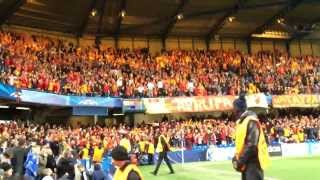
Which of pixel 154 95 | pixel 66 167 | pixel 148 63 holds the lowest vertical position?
pixel 66 167

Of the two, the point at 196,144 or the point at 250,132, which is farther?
the point at 196,144

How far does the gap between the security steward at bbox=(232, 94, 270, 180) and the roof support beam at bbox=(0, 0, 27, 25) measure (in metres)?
25.4

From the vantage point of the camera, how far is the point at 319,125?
36.2 meters

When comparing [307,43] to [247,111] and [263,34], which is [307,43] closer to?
[263,34]

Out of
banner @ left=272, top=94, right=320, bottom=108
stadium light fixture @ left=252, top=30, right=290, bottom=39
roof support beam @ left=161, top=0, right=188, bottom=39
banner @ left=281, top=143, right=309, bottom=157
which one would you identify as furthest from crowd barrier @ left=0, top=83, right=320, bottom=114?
stadium light fixture @ left=252, top=30, right=290, bottom=39

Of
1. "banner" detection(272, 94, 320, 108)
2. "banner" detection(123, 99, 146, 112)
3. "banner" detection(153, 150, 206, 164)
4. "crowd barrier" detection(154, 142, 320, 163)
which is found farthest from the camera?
"banner" detection(272, 94, 320, 108)

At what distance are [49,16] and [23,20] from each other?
166 centimetres

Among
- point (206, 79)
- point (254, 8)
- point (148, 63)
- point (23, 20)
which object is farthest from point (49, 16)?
point (254, 8)

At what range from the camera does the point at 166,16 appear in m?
39.6

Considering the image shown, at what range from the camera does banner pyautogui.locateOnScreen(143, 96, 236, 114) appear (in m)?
34.9

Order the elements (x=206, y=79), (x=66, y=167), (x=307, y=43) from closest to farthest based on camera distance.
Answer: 1. (x=66, y=167)
2. (x=206, y=79)
3. (x=307, y=43)

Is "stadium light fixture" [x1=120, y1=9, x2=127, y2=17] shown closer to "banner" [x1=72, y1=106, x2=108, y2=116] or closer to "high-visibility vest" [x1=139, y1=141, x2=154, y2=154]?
"banner" [x1=72, y1=106, x2=108, y2=116]

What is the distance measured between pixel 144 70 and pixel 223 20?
27.0 ft

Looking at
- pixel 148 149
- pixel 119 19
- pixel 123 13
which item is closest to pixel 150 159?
pixel 148 149
